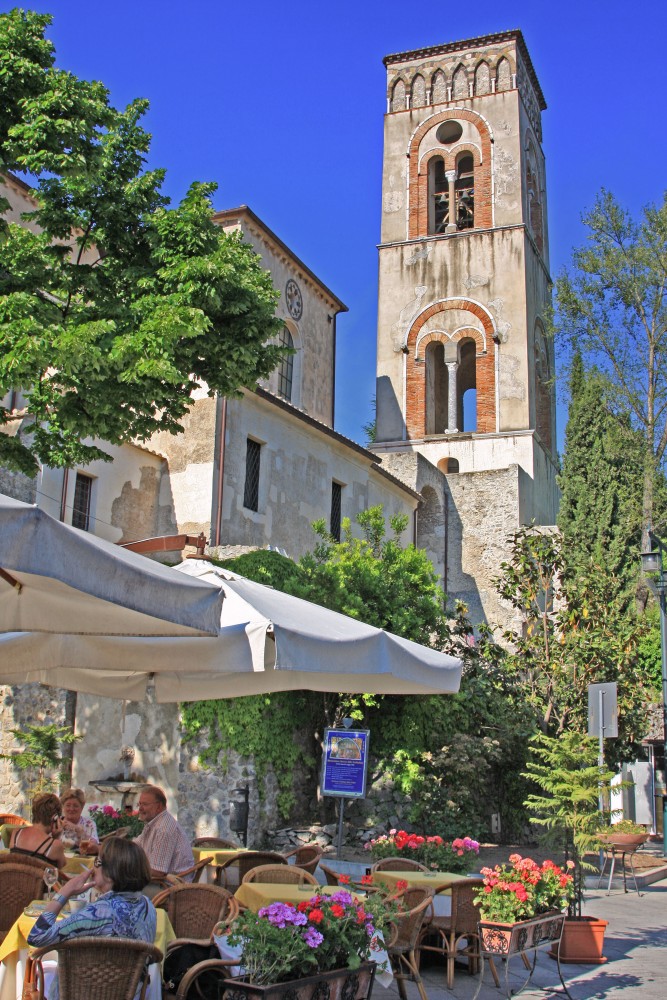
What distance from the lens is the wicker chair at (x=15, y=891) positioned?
5297mm

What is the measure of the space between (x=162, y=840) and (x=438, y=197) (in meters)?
33.3

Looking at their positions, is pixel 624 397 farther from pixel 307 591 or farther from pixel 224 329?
pixel 224 329

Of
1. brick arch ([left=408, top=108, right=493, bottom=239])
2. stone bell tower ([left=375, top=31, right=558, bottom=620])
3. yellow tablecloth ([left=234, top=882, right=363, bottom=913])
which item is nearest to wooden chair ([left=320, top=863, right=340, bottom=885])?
yellow tablecloth ([left=234, top=882, right=363, bottom=913])

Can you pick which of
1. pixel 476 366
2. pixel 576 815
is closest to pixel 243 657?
pixel 576 815

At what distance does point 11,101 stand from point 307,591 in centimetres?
801

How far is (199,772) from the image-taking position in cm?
1366

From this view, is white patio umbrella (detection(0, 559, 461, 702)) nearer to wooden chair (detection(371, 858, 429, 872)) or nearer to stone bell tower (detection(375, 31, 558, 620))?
wooden chair (detection(371, 858, 429, 872))

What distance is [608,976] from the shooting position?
746 cm

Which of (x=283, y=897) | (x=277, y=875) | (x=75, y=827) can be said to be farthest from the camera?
(x=75, y=827)

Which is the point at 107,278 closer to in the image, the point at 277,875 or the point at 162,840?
the point at 162,840

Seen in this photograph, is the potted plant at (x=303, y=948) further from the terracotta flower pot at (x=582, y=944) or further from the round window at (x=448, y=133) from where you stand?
the round window at (x=448, y=133)

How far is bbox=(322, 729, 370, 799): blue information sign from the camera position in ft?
38.4

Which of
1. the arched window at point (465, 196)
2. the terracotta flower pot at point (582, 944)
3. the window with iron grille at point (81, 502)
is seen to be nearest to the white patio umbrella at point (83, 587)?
the terracotta flower pot at point (582, 944)

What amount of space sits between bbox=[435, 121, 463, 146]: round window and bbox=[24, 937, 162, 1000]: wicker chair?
36.3 m
